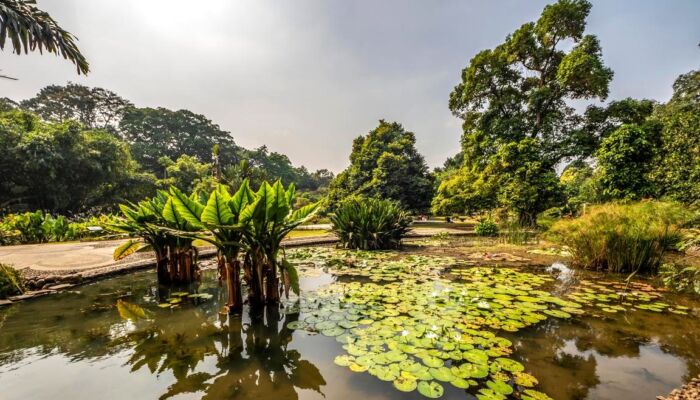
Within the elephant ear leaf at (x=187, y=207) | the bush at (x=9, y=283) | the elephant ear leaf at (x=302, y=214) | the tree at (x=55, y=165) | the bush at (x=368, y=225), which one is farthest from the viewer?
the tree at (x=55, y=165)

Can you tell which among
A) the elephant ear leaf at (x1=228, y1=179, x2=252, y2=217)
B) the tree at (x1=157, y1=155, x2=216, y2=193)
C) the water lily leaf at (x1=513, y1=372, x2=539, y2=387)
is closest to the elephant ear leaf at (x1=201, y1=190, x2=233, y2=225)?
the elephant ear leaf at (x1=228, y1=179, x2=252, y2=217)

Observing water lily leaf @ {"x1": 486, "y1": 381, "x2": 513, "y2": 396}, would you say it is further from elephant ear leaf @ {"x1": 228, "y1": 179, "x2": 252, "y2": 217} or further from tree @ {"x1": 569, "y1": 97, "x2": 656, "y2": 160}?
tree @ {"x1": 569, "y1": 97, "x2": 656, "y2": 160}

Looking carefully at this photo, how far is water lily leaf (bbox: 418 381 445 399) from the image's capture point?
1.54 m

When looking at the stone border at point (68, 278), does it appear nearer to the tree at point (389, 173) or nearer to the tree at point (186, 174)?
the tree at point (389, 173)

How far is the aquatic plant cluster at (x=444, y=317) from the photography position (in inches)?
67.9

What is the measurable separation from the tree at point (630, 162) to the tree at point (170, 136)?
4151 centimetres

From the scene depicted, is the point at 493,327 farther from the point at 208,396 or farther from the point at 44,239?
the point at 44,239

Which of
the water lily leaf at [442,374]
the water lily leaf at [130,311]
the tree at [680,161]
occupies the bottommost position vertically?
the water lily leaf at [442,374]

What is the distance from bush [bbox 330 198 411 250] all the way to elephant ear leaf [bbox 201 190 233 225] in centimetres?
486

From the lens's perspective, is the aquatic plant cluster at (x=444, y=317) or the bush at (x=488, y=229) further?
the bush at (x=488, y=229)

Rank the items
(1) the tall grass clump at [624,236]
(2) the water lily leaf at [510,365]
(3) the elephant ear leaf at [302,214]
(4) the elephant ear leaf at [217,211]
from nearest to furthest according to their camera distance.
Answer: (2) the water lily leaf at [510,365] → (4) the elephant ear leaf at [217,211] → (3) the elephant ear leaf at [302,214] → (1) the tall grass clump at [624,236]

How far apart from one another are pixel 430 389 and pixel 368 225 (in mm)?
5577

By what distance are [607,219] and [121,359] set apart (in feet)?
22.9

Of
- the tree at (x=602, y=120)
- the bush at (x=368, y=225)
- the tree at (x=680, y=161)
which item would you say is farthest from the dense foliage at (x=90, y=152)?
the tree at (x=602, y=120)
